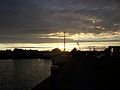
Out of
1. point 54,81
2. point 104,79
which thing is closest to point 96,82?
point 104,79

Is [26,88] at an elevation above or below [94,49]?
below

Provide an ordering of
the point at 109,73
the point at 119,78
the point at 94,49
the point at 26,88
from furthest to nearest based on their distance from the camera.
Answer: the point at 94,49 < the point at 26,88 < the point at 109,73 < the point at 119,78

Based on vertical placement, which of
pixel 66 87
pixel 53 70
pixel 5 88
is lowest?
pixel 5 88

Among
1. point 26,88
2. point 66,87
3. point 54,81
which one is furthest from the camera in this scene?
point 26,88

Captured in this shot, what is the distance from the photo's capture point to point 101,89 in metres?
22.8

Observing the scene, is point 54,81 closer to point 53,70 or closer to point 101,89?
point 53,70

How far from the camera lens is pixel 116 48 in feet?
219

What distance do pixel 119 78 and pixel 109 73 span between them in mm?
3486

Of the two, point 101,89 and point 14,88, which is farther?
point 14,88

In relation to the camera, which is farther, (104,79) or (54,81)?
(104,79)

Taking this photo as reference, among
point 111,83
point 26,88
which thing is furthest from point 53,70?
point 26,88

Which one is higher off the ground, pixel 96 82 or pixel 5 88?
pixel 96 82

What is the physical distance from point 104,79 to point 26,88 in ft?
129

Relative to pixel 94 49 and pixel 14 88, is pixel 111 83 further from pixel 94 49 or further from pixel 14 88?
pixel 94 49
